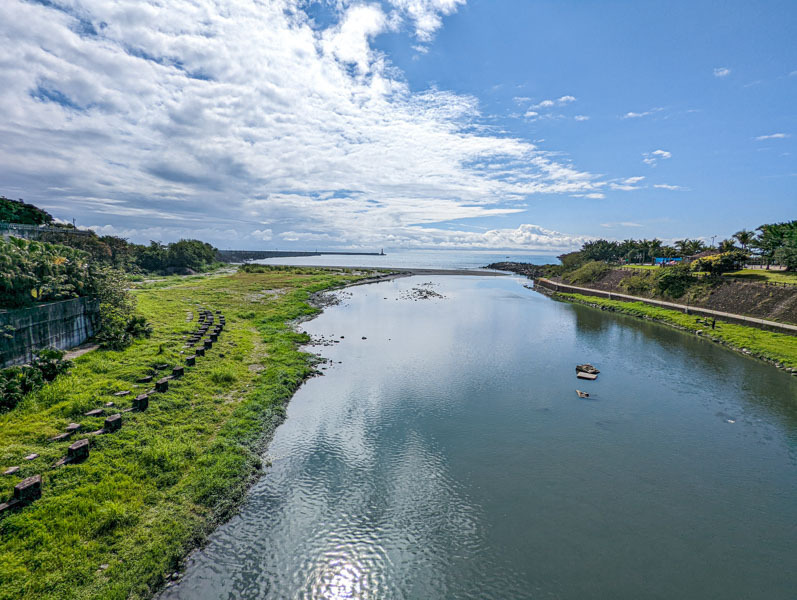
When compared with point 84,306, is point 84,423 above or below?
below

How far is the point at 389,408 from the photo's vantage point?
2294 cm

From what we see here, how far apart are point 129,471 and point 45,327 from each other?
1253cm

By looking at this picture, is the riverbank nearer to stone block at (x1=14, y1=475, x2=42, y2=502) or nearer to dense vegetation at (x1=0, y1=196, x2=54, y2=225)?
stone block at (x1=14, y1=475, x2=42, y2=502)

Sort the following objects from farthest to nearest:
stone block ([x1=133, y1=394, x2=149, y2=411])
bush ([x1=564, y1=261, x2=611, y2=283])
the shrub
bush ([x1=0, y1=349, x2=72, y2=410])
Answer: bush ([x1=564, y1=261, x2=611, y2=283]) < the shrub < stone block ([x1=133, y1=394, x2=149, y2=411]) < bush ([x1=0, y1=349, x2=72, y2=410])

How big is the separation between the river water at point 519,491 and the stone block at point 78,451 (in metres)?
5.90

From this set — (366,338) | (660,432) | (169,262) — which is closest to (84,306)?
(366,338)

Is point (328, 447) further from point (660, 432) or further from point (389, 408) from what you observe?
point (660, 432)

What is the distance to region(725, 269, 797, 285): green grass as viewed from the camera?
48.9m

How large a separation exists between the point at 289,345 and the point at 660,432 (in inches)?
1135

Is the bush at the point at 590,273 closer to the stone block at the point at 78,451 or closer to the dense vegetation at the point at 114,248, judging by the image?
the dense vegetation at the point at 114,248

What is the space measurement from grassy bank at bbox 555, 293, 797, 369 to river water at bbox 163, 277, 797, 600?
381 cm

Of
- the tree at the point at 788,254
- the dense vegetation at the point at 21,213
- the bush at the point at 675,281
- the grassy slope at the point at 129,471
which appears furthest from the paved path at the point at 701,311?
the dense vegetation at the point at 21,213

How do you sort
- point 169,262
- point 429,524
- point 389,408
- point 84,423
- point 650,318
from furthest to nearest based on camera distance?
point 169,262
point 650,318
point 389,408
point 84,423
point 429,524

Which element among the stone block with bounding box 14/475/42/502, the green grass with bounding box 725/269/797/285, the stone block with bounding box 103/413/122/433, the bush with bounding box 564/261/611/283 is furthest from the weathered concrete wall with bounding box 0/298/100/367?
the bush with bounding box 564/261/611/283
